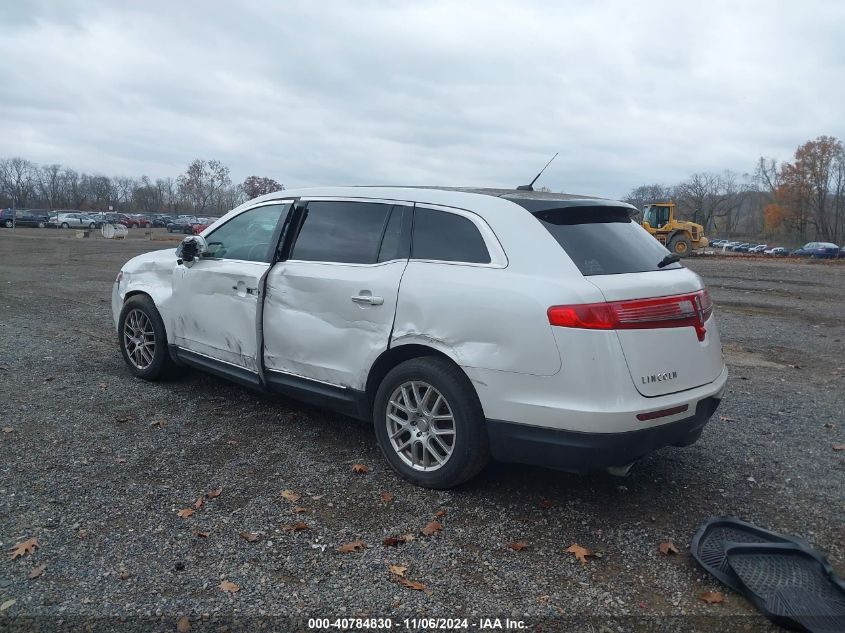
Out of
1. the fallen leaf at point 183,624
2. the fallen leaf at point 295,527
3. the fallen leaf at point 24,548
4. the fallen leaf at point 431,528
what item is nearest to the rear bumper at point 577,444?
the fallen leaf at point 431,528

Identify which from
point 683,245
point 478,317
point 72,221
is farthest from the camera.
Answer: point 72,221

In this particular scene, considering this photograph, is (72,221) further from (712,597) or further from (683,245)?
(712,597)

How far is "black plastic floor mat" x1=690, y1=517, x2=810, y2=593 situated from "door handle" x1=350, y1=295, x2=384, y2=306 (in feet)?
7.12

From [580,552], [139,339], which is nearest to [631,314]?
[580,552]

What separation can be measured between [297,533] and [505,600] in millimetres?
1154

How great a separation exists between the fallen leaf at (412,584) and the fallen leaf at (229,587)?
73 centimetres

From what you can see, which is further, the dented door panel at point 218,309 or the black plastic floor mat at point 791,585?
the dented door panel at point 218,309

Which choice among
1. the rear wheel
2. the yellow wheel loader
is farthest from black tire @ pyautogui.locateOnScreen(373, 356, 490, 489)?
the rear wheel

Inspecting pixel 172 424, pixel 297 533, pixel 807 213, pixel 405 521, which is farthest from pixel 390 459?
pixel 807 213

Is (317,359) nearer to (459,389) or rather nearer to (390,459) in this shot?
(390,459)

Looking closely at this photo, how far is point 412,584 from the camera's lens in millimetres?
3061

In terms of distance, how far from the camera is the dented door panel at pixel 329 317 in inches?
163

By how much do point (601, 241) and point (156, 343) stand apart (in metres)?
4.01

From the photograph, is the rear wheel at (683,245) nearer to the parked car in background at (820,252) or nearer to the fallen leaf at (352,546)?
the parked car in background at (820,252)
